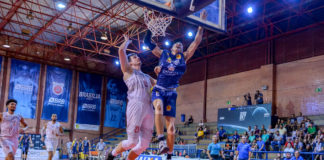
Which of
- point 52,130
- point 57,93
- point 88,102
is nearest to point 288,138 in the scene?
point 52,130

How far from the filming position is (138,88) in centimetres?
637

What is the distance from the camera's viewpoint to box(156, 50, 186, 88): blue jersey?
6516 millimetres

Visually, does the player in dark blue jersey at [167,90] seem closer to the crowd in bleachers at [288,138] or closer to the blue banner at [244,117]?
the crowd in bleachers at [288,138]

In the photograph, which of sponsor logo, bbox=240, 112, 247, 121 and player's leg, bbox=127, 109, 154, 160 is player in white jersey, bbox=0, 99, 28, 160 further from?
sponsor logo, bbox=240, 112, 247, 121

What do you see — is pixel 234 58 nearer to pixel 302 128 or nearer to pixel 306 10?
pixel 306 10

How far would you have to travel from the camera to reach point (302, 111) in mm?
22438

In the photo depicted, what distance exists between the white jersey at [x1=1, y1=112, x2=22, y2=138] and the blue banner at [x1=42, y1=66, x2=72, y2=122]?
24309mm

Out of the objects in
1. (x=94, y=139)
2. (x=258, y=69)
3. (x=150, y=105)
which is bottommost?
(x=94, y=139)

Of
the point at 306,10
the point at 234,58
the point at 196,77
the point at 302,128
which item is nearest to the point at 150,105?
the point at 302,128

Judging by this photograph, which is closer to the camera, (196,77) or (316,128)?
(316,128)

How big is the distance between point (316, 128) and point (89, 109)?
21932 mm

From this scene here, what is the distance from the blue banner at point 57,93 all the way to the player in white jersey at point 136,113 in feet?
91.0

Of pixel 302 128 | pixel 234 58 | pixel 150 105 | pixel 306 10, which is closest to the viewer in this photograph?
pixel 150 105

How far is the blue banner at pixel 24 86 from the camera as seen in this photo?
3086cm
